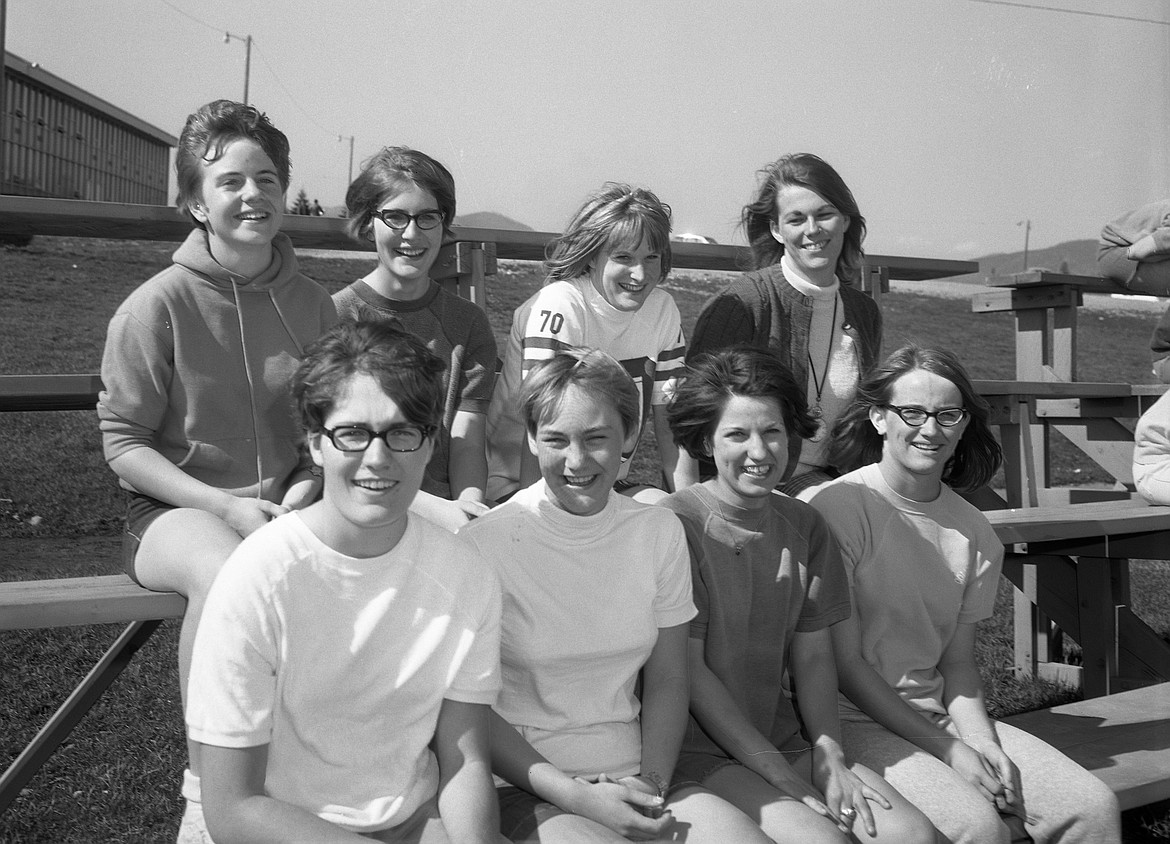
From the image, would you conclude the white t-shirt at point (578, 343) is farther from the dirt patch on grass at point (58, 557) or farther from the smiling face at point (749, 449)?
the dirt patch on grass at point (58, 557)

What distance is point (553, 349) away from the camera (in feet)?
8.85

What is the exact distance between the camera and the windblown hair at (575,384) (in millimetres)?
2094

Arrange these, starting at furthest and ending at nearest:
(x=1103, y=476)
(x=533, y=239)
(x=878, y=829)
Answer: (x=1103, y=476) < (x=533, y=239) < (x=878, y=829)

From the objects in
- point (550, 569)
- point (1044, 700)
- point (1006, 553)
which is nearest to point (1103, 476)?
point (1044, 700)

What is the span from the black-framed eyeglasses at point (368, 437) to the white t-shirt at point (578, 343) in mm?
950

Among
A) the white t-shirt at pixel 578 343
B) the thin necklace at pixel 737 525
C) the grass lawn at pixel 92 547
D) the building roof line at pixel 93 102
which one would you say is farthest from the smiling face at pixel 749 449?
the building roof line at pixel 93 102

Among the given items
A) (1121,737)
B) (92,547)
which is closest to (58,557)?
(92,547)

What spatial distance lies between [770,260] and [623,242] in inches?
27.5

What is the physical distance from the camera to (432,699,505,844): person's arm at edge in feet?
5.57

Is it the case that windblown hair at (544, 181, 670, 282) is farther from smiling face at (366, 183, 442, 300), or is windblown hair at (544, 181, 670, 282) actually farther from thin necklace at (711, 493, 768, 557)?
thin necklace at (711, 493, 768, 557)

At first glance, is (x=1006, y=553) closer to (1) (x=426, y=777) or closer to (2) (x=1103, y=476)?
(1) (x=426, y=777)

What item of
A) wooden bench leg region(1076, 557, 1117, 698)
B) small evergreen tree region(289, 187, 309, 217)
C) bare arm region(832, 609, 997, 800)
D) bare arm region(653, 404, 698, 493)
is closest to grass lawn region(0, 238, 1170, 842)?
wooden bench leg region(1076, 557, 1117, 698)

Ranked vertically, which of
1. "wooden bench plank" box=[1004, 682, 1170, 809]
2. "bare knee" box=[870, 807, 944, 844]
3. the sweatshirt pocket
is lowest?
"wooden bench plank" box=[1004, 682, 1170, 809]

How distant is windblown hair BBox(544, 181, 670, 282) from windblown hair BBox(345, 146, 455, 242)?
32cm
